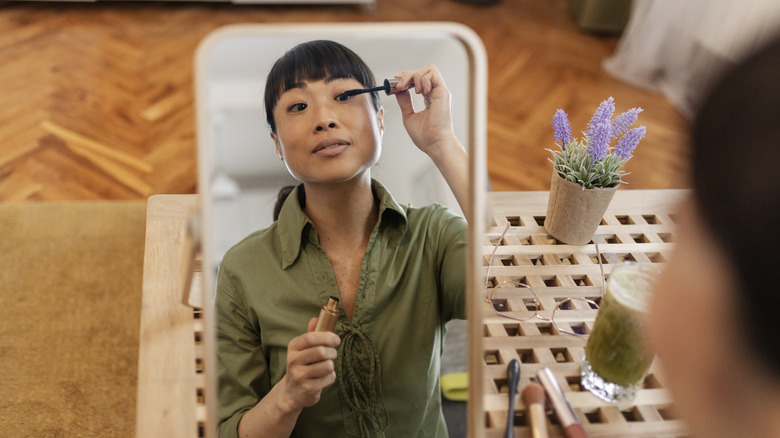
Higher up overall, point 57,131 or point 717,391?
point 717,391

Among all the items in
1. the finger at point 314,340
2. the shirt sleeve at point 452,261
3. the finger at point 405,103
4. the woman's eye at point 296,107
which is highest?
the finger at point 405,103

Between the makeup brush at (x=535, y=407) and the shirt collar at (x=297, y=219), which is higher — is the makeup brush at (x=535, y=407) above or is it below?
below

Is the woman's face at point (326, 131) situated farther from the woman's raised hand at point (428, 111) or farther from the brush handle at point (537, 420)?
the brush handle at point (537, 420)

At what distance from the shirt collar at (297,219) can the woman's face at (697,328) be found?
242 millimetres

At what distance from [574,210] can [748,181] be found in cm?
50

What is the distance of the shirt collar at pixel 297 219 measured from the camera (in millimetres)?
546

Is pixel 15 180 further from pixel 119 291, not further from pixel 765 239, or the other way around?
pixel 765 239

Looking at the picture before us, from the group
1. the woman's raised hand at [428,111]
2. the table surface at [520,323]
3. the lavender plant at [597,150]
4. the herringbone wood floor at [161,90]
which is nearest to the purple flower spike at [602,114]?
the lavender plant at [597,150]

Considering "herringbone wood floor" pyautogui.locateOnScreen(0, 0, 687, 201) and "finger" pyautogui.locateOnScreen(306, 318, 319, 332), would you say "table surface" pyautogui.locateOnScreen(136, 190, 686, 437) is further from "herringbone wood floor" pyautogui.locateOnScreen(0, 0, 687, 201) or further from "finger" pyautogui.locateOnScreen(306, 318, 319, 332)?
"herringbone wood floor" pyautogui.locateOnScreen(0, 0, 687, 201)

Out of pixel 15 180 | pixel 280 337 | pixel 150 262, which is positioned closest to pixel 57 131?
pixel 15 180

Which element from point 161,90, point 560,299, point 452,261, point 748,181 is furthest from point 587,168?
point 161,90

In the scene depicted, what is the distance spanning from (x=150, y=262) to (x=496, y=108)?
4.93 feet

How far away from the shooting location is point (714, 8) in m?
1.93

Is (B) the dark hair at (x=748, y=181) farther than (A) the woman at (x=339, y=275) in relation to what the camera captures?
No
